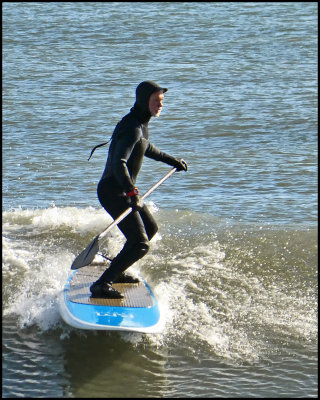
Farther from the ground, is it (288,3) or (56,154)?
(288,3)

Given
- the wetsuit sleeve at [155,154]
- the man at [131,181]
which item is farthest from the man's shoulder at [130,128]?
the wetsuit sleeve at [155,154]

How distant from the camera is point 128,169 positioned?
6980mm

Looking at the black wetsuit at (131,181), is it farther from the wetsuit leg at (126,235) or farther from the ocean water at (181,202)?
the ocean water at (181,202)

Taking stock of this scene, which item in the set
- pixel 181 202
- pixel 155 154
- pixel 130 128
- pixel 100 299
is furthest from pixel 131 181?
pixel 181 202

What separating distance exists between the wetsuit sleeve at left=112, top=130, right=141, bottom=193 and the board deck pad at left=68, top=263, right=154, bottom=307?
1099 mm

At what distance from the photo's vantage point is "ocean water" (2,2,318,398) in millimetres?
6566

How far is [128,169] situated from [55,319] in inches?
65.5

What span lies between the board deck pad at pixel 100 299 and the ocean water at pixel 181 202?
0.89ft

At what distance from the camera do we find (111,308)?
6758 millimetres

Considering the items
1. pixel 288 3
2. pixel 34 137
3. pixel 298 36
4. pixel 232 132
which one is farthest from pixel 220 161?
pixel 288 3

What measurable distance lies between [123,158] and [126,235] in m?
0.78

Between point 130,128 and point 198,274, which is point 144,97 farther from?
point 198,274

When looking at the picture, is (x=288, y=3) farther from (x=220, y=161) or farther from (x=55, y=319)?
(x=55, y=319)

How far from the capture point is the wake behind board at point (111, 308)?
21.2 feet
